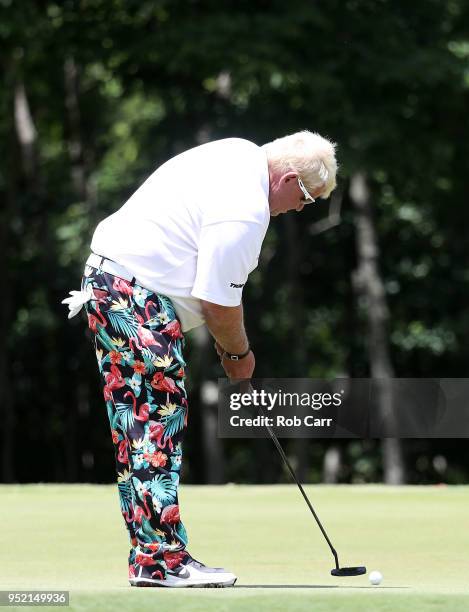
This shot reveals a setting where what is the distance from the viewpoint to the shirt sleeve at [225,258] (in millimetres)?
4070

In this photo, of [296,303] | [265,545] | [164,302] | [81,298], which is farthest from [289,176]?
[296,303]

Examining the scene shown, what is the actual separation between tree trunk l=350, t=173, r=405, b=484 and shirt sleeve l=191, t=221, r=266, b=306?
57.1 feet

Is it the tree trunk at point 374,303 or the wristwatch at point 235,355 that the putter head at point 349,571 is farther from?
the tree trunk at point 374,303

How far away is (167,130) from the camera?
19.7 m

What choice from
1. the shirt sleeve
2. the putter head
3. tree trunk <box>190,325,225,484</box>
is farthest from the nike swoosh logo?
tree trunk <box>190,325,225,484</box>

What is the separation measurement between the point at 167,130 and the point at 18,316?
564 cm

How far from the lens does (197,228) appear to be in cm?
418

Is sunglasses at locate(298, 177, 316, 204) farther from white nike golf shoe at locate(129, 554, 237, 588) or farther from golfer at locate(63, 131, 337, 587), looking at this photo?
white nike golf shoe at locate(129, 554, 237, 588)

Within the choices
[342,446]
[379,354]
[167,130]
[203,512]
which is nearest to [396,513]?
[203,512]

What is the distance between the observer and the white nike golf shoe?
4.10 meters

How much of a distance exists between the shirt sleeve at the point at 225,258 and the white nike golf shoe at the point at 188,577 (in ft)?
2.65

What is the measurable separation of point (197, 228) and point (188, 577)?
3.46 feet

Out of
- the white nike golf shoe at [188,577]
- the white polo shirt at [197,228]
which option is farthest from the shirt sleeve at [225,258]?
the white nike golf shoe at [188,577]

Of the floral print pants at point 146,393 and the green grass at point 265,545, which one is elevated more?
the floral print pants at point 146,393
